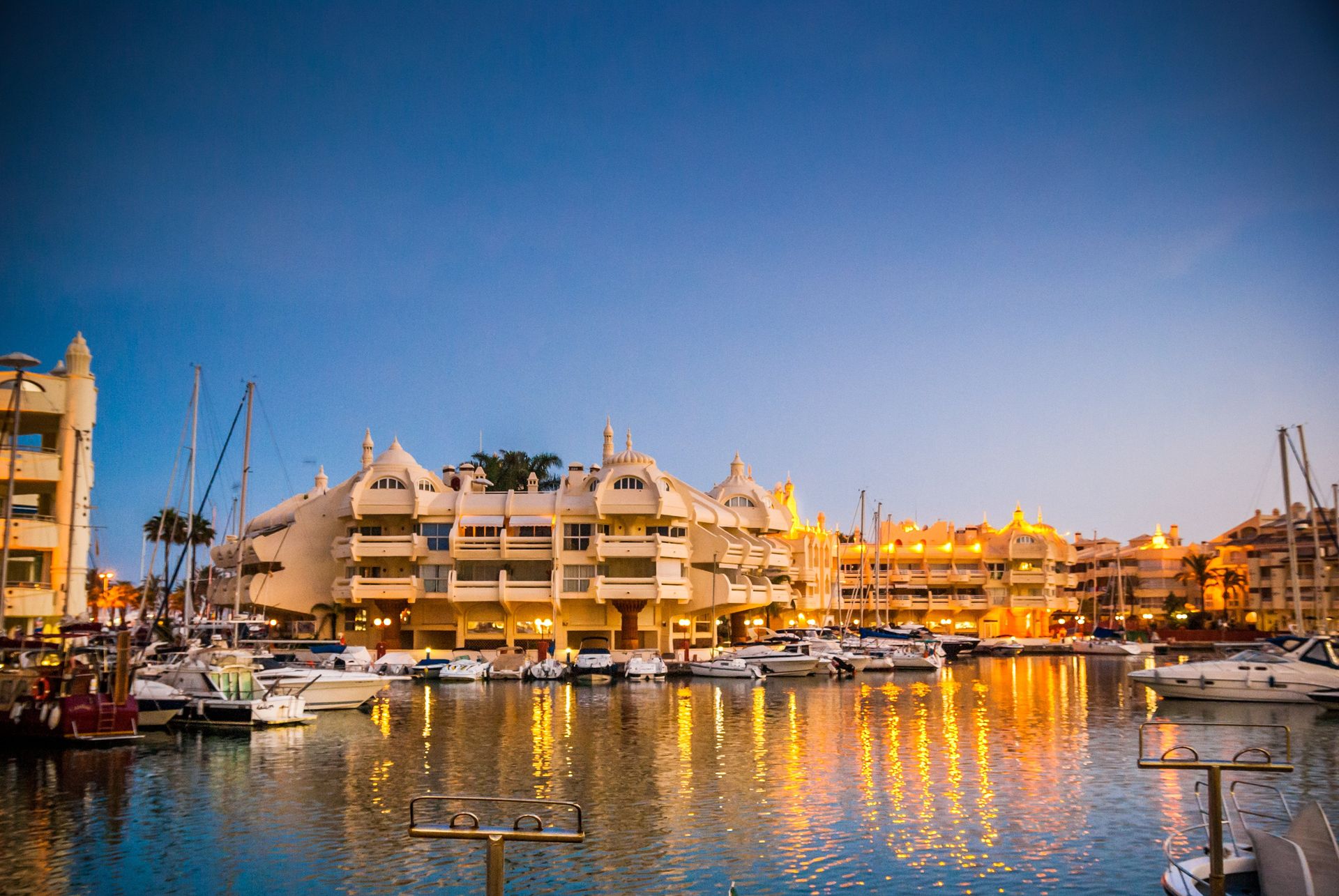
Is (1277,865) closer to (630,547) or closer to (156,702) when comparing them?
(156,702)

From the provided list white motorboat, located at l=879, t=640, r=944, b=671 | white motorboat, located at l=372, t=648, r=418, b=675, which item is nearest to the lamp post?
white motorboat, located at l=372, t=648, r=418, b=675

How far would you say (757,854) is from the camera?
22984 millimetres

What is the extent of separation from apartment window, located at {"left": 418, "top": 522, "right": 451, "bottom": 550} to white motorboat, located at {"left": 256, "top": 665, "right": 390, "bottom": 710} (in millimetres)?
27278

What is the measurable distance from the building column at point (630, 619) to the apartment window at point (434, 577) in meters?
11.4

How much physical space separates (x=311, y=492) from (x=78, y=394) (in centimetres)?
4463

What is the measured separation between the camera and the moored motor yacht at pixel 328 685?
4734 centimetres

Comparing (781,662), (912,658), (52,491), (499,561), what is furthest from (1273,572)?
(52,491)

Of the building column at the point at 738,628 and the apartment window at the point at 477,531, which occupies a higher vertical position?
the apartment window at the point at 477,531

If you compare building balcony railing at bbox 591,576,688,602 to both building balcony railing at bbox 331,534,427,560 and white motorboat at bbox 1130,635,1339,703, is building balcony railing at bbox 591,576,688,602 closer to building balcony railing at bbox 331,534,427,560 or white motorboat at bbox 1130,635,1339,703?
building balcony railing at bbox 331,534,427,560

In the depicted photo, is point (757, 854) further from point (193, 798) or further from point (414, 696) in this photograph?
point (414, 696)

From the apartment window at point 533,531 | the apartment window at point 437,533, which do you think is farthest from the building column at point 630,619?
the apartment window at point 437,533

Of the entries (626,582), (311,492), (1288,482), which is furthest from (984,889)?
(311,492)

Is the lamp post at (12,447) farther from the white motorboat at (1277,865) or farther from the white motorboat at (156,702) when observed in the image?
the white motorboat at (1277,865)

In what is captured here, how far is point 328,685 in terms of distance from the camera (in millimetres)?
48469
